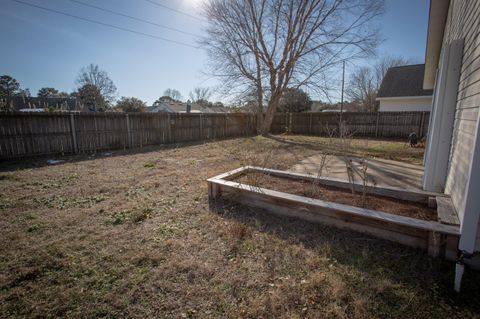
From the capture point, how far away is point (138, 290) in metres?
1.65

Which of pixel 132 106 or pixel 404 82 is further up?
pixel 404 82

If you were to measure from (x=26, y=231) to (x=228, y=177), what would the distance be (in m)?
2.71

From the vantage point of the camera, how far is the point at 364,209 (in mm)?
2320

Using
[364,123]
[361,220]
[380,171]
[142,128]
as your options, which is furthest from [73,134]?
[364,123]

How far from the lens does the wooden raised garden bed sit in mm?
1890

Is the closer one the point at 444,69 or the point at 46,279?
the point at 46,279

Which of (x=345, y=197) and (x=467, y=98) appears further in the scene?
(x=345, y=197)

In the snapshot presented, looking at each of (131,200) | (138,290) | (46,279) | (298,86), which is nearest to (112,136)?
(131,200)

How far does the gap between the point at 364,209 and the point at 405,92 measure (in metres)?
17.3

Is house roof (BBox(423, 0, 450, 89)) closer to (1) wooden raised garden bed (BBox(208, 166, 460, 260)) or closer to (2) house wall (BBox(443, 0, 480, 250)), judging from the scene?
(2) house wall (BBox(443, 0, 480, 250))

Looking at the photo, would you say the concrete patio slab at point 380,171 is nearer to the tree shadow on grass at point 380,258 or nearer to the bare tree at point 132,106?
the tree shadow on grass at point 380,258

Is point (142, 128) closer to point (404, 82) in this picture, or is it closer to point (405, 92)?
point (405, 92)

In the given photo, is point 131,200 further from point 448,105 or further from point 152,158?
point 448,105

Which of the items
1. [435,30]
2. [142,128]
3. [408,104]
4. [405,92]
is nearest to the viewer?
[435,30]
